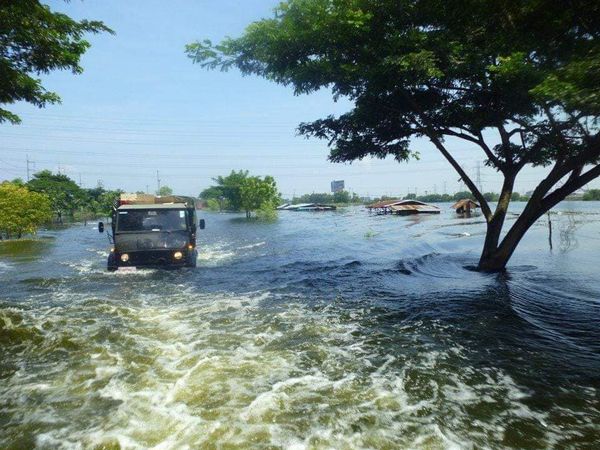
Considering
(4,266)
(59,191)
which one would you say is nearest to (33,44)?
→ (4,266)

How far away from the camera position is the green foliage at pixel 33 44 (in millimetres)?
8320

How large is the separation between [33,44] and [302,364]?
970 centimetres

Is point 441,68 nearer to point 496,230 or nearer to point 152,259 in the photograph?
point 496,230

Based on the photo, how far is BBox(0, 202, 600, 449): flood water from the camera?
11.9ft

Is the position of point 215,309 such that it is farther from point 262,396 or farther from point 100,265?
point 100,265

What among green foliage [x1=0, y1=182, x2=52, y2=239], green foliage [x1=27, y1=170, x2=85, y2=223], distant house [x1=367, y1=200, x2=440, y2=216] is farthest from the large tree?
distant house [x1=367, y1=200, x2=440, y2=216]

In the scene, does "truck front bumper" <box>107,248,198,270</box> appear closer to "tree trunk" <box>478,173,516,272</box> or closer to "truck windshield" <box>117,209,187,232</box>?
"truck windshield" <box>117,209,187,232</box>

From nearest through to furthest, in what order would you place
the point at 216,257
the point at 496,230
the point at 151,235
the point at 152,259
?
the point at 496,230
the point at 152,259
the point at 151,235
the point at 216,257

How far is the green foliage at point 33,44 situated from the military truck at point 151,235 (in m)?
4.22

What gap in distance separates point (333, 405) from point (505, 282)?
8.70m

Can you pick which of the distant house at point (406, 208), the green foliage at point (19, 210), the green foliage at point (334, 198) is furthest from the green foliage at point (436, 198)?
the green foliage at point (19, 210)

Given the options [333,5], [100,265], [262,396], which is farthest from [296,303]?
[100,265]

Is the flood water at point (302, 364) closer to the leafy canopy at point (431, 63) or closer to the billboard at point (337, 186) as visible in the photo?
the leafy canopy at point (431, 63)

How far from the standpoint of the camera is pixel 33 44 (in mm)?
9422
